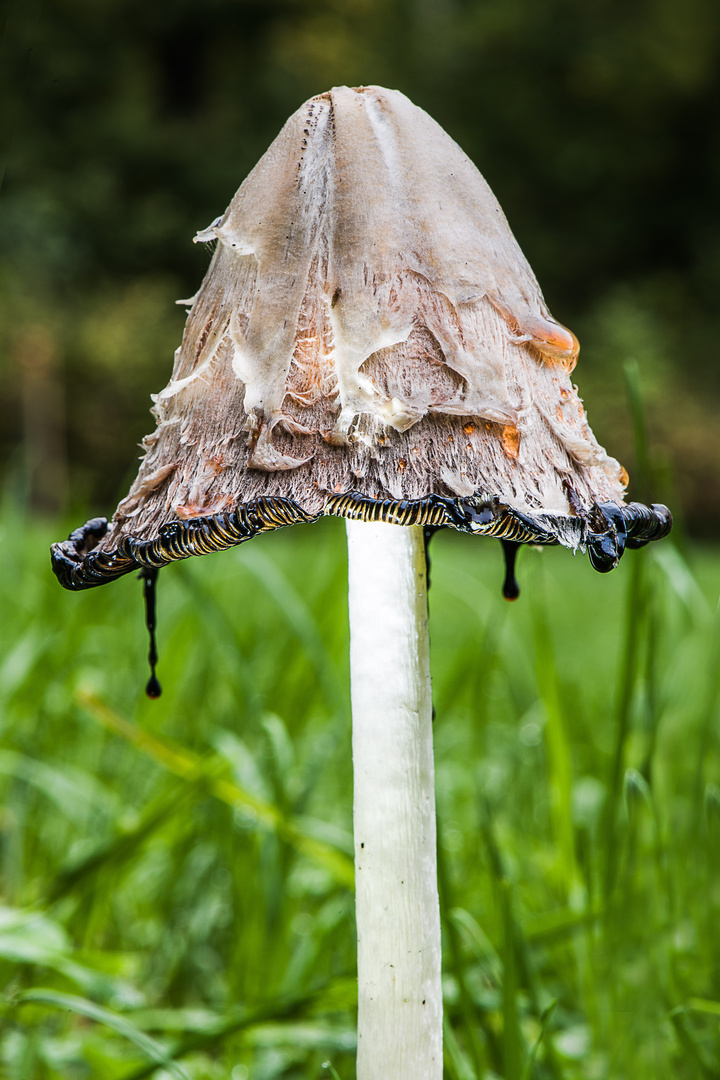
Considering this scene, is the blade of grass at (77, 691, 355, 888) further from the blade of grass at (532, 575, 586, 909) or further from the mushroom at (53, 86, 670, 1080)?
the mushroom at (53, 86, 670, 1080)

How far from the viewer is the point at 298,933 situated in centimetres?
151

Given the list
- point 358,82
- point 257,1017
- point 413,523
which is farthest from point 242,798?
point 358,82

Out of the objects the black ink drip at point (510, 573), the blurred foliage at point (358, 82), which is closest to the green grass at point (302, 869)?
the black ink drip at point (510, 573)

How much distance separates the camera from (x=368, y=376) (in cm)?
61

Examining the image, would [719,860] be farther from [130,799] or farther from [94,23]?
[94,23]

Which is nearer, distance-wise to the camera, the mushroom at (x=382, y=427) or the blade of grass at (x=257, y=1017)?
the mushroom at (x=382, y=427)

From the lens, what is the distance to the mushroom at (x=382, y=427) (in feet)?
1.94

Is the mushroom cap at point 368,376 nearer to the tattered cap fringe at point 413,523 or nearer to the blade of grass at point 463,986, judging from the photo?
the tattered cap fringe at point 413,523

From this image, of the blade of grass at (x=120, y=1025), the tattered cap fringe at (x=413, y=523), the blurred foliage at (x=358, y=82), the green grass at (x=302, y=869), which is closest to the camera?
the tattered cap fringe at (x=413, y=523)

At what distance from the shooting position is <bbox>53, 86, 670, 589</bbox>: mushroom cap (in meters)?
0.59

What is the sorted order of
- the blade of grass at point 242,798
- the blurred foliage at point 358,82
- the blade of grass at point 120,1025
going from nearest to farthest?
the blade of grass at point 120,1025 → the blade of grass at point 242,798 → the blurred foliage at point 358,82

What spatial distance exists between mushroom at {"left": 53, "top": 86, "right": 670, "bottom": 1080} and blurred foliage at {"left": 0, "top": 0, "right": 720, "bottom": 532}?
13987 millimetres

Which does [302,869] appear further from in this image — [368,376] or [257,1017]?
[368,376]

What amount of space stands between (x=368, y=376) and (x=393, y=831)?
13.0 inches
